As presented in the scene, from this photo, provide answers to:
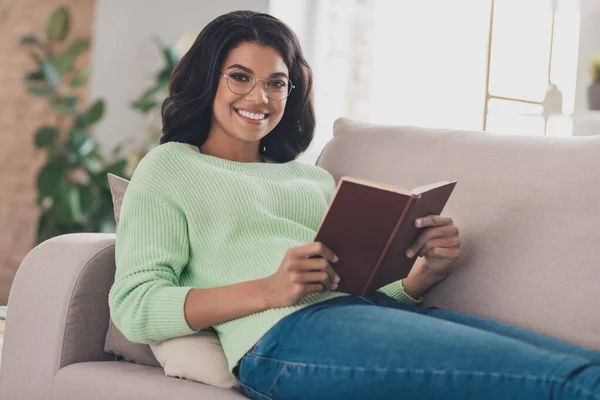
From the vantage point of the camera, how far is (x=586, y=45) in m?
3.67

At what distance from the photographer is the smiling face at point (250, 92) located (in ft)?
5.58

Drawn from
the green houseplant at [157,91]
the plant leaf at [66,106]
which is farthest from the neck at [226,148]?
the plant leaf at [66,106]

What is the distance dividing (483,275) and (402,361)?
1.55ft

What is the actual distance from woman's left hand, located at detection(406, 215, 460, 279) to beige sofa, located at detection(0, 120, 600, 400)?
0.29 ft

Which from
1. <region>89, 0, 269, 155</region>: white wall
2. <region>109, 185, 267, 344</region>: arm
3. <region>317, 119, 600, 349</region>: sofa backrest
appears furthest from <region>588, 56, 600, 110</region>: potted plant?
<region>109, 185, 267, 344</region>: arm

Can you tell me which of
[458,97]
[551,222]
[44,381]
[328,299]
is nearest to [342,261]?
[328,299]

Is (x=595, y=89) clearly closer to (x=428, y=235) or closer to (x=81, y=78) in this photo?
(x=428, y=235)

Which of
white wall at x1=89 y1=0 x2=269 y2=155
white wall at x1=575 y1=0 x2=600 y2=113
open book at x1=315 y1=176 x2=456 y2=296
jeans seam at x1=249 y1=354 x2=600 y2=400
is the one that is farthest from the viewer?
white wall at x1=89 y1=0 x2=269 y2=155

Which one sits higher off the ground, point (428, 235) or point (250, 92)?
point (250, 92)

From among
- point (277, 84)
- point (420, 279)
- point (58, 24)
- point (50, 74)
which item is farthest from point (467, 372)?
point (58, 24)

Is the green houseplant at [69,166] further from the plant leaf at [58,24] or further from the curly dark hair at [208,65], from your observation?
the curly dark hair at [208,65]

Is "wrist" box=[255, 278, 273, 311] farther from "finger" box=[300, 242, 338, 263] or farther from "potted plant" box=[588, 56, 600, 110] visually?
"potted plant" box=[588, 56, 600, 110]

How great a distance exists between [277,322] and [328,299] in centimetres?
12

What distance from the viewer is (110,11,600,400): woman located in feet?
3.85
